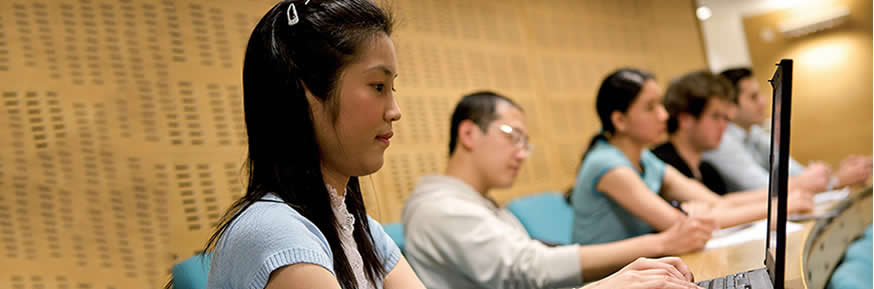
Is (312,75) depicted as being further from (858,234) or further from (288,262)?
(858,234)

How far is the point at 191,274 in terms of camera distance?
1.58 metres

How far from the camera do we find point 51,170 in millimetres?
2066

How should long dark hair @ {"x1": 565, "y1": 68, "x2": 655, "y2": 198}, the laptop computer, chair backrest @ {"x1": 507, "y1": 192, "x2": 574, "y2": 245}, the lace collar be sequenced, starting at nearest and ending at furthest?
the laptop computer, the lace collar, long dark hair @ {"x1": 565, "y1": 68, "x2": 655, "y2": 198}, chair backrest @ {"x1": 507, "y1": 192, "x2": 574, "y2": 245}

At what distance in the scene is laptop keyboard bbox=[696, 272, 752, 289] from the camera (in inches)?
45.9

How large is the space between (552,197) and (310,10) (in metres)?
2.18

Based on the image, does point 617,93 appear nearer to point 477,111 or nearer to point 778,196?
point 477,111

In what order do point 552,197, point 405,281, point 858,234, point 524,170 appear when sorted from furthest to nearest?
point 524,170 < point 552,197 < point 858,234 < point 405,281

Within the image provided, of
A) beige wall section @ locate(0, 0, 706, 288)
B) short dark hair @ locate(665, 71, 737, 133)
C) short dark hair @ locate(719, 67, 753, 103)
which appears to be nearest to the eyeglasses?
beige wall section @ locate(0, 0, 706, 288)

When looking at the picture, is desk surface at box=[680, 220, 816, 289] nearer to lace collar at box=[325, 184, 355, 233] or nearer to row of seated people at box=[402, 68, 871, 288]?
row of seated people at box=[402, 68, 871, 288]

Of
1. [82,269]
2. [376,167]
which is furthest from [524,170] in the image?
[376,167]

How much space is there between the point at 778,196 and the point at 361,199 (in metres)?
0.73

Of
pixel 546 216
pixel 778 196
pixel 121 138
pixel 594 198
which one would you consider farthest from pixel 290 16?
pixel 546 216

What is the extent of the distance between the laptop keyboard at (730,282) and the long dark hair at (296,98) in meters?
0.65

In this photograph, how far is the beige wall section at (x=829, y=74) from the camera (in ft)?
22.5
